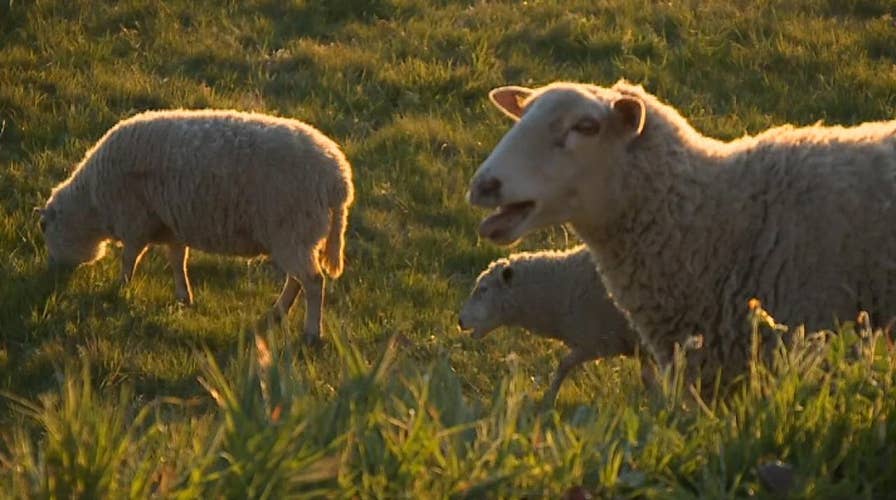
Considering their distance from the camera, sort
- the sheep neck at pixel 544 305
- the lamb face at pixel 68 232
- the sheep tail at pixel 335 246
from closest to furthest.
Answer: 1. the sheep neck at pixel 544 305
2. the sheep tail at pixel 335 246
3. the lamb face at pixel 68 232

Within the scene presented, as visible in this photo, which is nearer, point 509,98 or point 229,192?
point 509,98

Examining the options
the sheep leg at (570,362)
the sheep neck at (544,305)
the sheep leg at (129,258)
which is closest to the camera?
the sheep leg at (570,362)

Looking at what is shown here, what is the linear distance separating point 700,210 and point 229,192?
298 cm

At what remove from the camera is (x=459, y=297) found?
26.3 feet

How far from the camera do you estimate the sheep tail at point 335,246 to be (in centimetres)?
783

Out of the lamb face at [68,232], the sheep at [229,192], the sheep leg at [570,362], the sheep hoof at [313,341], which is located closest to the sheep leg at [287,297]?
the sheep at [229,192]

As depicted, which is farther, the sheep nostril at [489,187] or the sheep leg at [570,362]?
the sheep leg at [570,362]

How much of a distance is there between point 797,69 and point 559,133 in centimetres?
598

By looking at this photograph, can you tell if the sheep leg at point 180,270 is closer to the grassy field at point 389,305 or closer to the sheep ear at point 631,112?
the grassy field at point 389,305

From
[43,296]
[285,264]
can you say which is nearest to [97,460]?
[285,264]

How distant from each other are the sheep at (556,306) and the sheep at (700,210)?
1.41 m

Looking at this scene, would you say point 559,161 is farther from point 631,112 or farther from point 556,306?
point 556,306

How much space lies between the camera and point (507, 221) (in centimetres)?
540

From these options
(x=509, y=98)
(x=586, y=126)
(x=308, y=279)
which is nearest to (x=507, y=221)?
(x=586, y=126)
